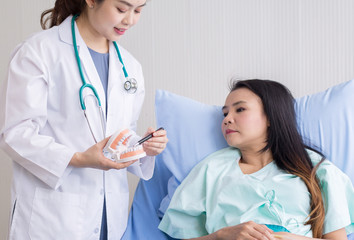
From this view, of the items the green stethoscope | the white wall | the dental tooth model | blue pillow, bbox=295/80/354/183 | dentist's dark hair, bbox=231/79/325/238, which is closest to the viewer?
the dental tooth model

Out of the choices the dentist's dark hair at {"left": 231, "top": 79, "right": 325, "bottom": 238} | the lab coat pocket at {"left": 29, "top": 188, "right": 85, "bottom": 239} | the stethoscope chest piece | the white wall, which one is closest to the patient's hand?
the dentist's dark hair at {"left": 231, "top": 79, "right": 325, "bottom": 238}

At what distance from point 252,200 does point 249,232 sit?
0.18 meters

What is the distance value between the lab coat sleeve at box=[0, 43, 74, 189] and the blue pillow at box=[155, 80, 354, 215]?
1.70 ft

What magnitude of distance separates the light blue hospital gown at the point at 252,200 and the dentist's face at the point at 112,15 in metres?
0.59

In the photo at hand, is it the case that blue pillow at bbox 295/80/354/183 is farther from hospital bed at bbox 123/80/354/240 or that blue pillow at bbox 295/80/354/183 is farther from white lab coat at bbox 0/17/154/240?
white lab coat at bbox 0/17/154/240

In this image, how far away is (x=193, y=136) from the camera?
180 cm

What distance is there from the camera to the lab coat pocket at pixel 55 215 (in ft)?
4.58

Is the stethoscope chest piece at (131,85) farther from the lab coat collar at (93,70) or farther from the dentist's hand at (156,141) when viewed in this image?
the dentist's hand at (156,141)

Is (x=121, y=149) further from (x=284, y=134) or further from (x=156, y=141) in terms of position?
(x=284, y=134)

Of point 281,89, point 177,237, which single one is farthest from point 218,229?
point 281,89

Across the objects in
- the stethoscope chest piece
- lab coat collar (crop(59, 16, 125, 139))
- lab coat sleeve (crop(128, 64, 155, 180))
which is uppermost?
lab coat collar (crop(59, 16, 125, 139))

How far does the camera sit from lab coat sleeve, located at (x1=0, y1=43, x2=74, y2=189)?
4.42ft

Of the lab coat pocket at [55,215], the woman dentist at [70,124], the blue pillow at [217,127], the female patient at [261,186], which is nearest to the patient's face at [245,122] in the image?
the female patient at [261,186]

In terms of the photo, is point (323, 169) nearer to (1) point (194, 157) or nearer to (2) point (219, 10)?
(1) point (194, 157)
